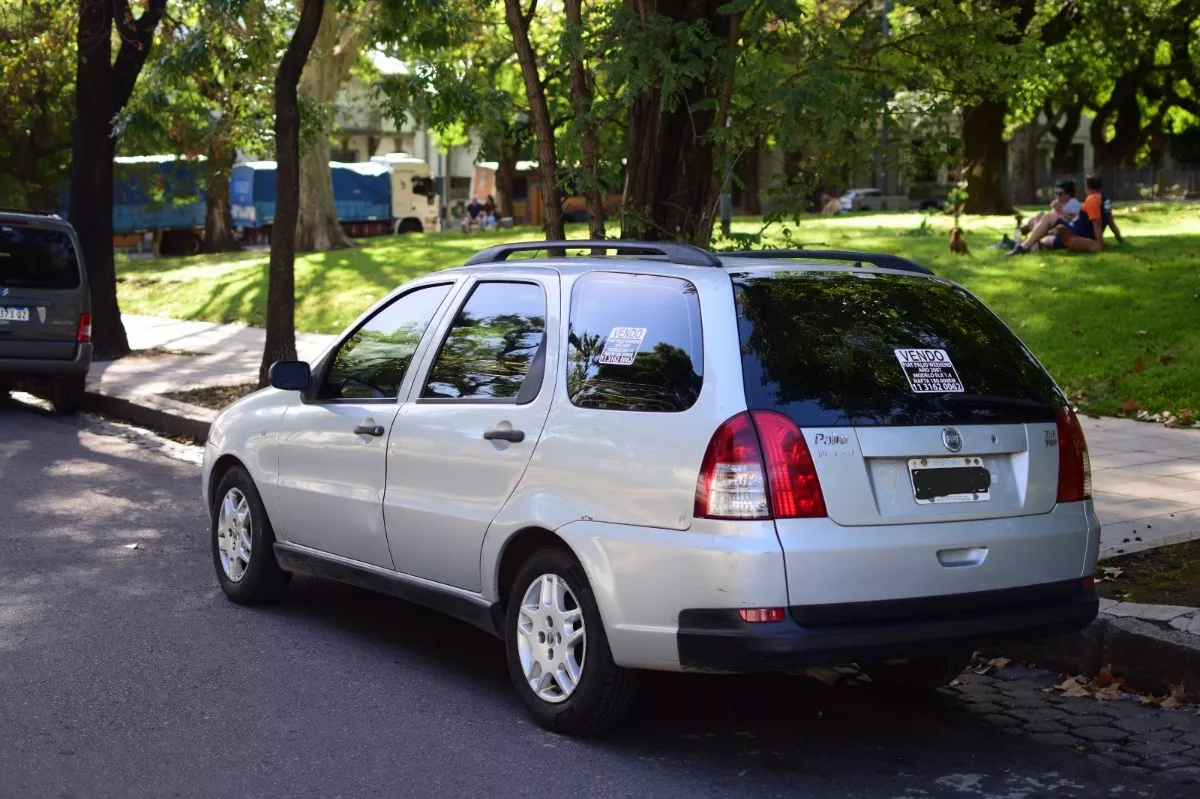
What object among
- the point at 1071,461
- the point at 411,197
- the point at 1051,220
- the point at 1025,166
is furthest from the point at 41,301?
the point at 411,197

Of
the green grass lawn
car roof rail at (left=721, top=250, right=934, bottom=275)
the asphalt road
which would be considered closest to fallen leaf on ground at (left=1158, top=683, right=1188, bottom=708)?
the asphalt road

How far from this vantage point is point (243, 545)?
7.56 meters

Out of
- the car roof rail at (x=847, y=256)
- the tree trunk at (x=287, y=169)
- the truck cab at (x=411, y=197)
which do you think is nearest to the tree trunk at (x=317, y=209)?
the truck cab at (x=411, y=197)

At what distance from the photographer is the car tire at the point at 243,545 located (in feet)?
24.2

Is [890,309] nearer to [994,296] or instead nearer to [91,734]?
[91,734]

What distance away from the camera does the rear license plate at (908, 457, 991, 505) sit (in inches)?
197

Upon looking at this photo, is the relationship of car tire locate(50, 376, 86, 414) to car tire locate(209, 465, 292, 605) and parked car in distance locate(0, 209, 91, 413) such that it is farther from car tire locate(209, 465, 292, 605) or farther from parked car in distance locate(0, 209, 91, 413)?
car tire locate(209, 465, 292, 605)

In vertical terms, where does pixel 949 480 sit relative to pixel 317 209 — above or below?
below

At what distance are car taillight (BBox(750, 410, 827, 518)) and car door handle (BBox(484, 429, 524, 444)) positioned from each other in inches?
43.1

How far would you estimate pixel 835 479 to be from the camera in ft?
15.9

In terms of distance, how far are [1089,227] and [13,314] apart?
1369cm

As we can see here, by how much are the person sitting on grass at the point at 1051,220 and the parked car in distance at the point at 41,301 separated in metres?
12.0

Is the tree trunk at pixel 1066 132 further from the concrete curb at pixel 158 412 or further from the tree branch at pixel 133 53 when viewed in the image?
the concrete curb at pixel 158 412

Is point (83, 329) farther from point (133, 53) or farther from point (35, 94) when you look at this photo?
point (35, 94)
